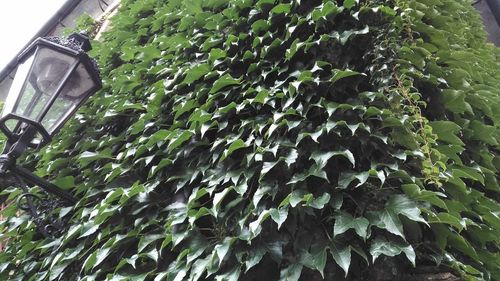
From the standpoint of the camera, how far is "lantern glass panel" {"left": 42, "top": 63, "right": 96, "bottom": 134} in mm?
2699

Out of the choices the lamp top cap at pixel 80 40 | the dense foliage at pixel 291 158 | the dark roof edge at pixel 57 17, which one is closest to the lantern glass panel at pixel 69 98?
the lamp top cap at pixel 80 40

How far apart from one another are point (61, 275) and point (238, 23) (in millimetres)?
1955

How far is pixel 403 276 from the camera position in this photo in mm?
1888

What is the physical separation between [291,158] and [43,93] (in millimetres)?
1562

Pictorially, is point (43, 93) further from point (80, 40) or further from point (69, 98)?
point (80, 40)

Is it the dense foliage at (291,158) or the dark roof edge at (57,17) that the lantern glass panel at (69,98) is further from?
the dark roof edge at (57,17)

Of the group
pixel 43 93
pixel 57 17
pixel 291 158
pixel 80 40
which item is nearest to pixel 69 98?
pixel 43 93

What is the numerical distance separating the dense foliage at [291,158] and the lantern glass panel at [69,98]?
346 millimetres

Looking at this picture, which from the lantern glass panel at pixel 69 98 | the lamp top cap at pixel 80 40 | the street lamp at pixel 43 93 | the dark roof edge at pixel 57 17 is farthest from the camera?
the dark roof edge at pixel 57 17

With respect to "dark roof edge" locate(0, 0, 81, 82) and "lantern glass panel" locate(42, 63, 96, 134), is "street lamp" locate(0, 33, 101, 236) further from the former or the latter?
"dark roof edge" locate(0, 0, 81, 82)

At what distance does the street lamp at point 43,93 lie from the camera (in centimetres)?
253

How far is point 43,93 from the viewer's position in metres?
2.64

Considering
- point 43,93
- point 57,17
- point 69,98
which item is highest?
point 43,93

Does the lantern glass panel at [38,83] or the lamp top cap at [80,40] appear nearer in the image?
Answer: the lantern glass panel at [38,83]
